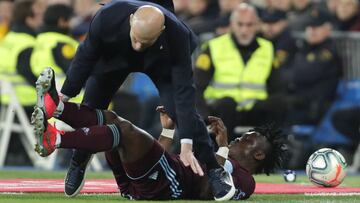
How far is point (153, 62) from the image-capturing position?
8469 mm

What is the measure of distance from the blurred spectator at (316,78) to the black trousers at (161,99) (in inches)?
286

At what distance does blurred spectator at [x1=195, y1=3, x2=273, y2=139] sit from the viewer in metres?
14.2

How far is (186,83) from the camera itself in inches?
318

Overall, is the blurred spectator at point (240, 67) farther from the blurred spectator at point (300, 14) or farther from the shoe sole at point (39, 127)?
the shoe sole at point (39, 127)

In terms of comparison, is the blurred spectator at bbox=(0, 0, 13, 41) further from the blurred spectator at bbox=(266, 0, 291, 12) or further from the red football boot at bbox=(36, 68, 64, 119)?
the red football boot at bbox=(36, 68, 64, 119)

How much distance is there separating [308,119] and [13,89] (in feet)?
14.3

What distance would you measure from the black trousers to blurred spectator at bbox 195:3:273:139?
5239 mm

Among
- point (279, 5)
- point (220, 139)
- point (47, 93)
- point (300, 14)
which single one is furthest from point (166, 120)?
point (300, 14)

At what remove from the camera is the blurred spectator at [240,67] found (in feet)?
46.5

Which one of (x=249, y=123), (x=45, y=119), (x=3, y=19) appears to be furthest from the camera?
(x=3, y=19)

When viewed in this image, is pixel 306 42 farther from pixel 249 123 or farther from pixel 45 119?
pixel 45 119

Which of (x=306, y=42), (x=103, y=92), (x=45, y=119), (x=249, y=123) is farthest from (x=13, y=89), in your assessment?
(x=45, y=119)

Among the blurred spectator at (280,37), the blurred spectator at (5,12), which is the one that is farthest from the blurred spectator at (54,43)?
the blurred spectator at (280,37)

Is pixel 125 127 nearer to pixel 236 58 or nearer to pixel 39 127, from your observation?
pixel 39 127
